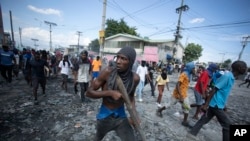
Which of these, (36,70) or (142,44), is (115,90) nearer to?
(36,70)

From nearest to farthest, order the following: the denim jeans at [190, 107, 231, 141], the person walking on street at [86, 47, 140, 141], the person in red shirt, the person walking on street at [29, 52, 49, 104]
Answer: the person walking on street at [86, 47, 140, 141], the denim jeans at [190, 107, 231, 141], the person in red shirt, the person walking on street at [29, 52, 49, 104]

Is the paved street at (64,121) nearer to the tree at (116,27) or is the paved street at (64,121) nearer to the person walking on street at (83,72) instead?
the person walking on street at (83,72)

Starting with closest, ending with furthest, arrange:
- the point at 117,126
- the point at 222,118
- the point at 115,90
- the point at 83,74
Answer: the point at 115,90 → the point at 117,126 → the point at 222,118 → the point at 83,74

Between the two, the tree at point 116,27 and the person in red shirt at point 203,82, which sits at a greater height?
the tree at point 116,27

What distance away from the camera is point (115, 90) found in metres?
1.57

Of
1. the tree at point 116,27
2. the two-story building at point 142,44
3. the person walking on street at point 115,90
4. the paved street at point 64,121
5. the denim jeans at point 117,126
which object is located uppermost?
the tree at point 116,27

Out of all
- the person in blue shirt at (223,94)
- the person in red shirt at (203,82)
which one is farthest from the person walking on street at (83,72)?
the person in blue shirt at (223,94)

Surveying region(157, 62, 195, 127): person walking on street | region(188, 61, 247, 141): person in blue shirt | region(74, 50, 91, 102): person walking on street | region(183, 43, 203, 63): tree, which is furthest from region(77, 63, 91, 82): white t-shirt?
region(183, 43, 203, 63): tree

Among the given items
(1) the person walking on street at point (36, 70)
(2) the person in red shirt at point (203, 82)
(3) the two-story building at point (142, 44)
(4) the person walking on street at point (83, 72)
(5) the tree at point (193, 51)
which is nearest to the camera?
(2) the person in red shirt at point (203, 82)

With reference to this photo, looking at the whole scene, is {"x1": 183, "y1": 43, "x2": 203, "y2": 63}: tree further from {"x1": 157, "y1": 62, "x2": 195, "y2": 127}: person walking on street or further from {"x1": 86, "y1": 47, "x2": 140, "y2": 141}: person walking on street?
{"x1": 86, "y1": 47, "x2": 140, "y2": 141}: person walking on street

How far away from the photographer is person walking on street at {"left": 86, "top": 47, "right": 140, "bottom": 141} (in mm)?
1584

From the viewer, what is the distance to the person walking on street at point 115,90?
1584 mm

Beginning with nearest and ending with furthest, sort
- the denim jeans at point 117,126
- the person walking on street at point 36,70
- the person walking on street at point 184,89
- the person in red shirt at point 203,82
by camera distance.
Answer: the denim jeans at point 117,126, the person walking on street at point 184,89, the person in red shirt at point 203,82, the person walking on street at point 36,70

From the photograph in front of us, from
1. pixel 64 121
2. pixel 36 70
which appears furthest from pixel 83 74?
pixel 64 121
